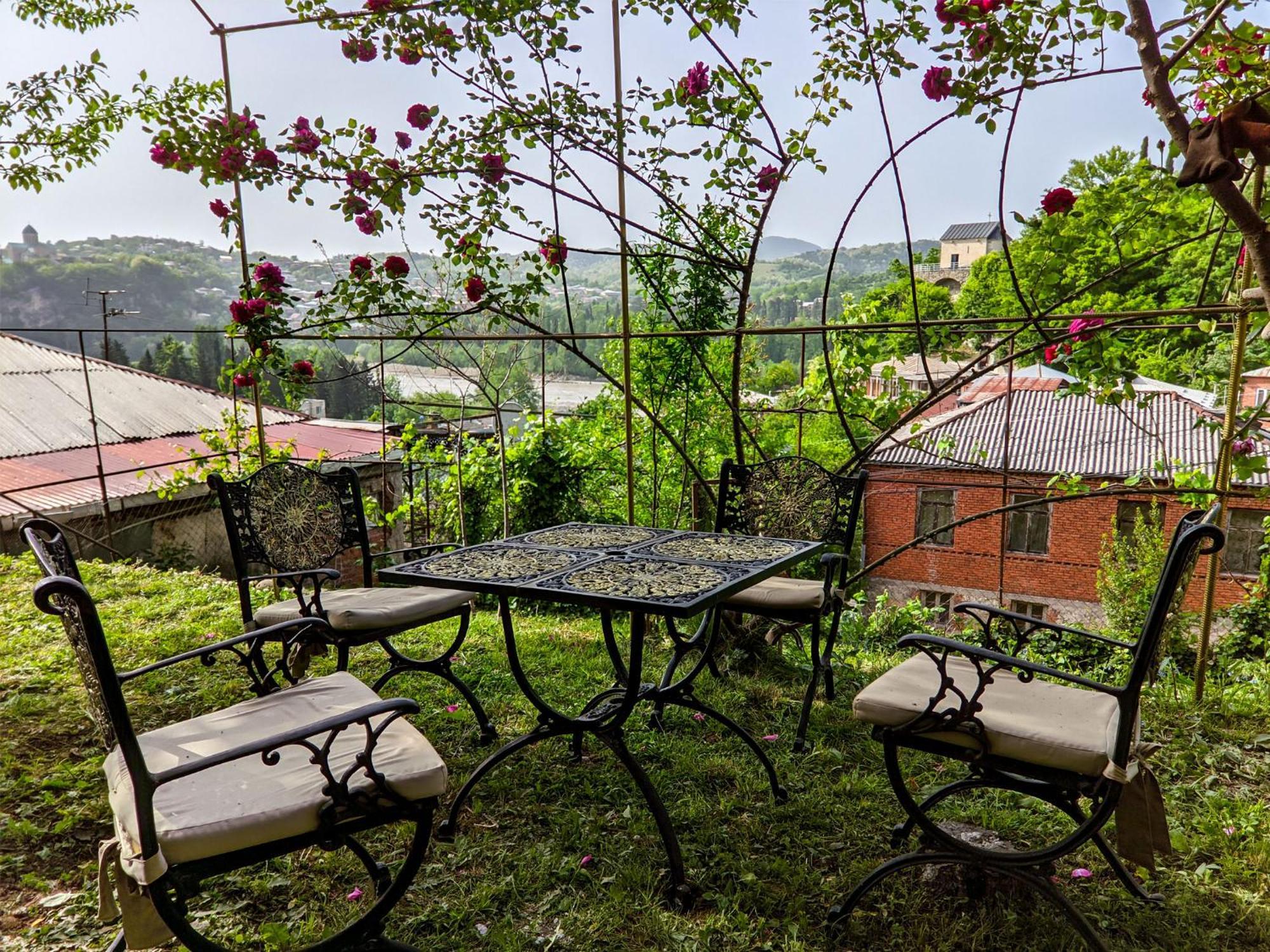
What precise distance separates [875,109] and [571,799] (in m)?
2.54

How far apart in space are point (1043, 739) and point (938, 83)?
219cm

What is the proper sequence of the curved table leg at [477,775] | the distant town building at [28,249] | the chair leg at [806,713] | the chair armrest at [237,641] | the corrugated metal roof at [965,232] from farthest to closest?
1. the corrugated metal roof at [965,232]
2. the distant town building at [28,249]
3. the chair leg at [806,713]
4. the curved table leg at [477,775]
5. the chair armrest at [237,641]

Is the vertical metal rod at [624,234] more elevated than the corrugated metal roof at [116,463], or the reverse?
the vertical metal rod at [624,234]

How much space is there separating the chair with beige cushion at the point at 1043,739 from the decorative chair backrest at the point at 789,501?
→ 995 millimetres

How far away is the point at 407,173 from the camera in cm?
333

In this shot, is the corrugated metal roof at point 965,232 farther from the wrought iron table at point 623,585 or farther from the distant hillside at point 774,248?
the wrought iron table at point 623,585

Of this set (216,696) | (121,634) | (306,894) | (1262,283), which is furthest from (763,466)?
(121,634)

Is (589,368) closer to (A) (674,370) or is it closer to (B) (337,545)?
(A) (674,370)

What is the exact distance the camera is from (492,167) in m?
3.29

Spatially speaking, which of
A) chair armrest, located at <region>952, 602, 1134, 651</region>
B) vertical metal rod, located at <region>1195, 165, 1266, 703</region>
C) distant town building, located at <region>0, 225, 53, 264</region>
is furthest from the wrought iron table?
distant town building, located at <region>0, 225, 53, 264</region>

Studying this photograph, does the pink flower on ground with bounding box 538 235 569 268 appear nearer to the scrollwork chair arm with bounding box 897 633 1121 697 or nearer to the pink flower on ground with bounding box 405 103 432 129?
the pink flower on ground with bounding box 405 103 432 129

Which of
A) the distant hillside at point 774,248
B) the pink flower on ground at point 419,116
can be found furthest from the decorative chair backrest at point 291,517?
the distant hillside at point 774,248

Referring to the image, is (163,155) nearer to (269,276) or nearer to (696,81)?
(269,276)

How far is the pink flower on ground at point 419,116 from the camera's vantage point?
323cm
